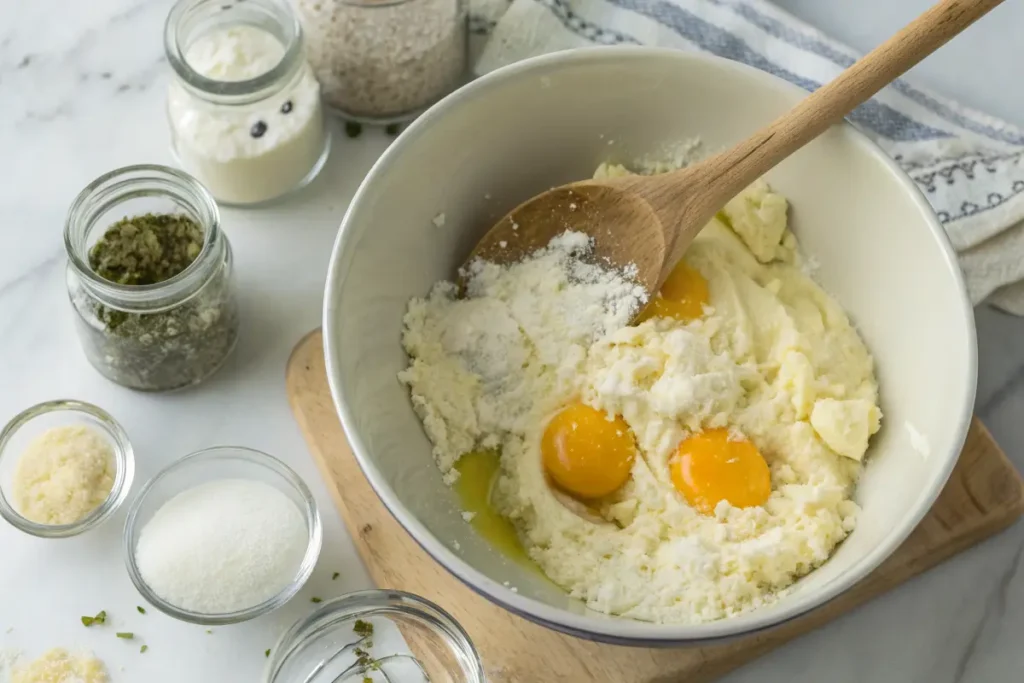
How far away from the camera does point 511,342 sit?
151 centimetres

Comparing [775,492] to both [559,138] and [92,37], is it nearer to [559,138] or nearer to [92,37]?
[559,138]

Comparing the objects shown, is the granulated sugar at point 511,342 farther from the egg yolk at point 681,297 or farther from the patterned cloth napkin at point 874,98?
the patterned cloth napkin at point 874,98

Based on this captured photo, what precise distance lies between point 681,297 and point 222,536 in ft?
2.48

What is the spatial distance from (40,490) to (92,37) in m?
0.87

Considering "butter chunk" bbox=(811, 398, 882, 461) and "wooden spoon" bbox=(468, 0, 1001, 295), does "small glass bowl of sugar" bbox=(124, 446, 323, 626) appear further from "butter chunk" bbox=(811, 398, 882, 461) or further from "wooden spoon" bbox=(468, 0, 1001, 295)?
"butter chunk" bbox=(811, 398, 882, 461)

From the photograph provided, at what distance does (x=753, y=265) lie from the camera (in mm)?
1619

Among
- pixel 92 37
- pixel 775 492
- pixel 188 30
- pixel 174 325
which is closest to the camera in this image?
pixel 775 492

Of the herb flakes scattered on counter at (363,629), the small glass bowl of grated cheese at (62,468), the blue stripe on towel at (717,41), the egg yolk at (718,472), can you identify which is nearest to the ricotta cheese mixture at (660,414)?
the egg yolk at (718,472)

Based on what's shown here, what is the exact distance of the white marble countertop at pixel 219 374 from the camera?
4.99 feet

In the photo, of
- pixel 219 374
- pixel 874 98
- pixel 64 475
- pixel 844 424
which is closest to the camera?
pixel 844 424

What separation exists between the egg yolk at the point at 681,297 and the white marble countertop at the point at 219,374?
0.51 m

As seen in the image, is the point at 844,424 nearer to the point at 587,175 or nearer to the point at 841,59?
the point at 587,175

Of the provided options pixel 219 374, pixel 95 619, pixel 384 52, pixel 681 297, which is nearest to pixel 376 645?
pixel 95 619

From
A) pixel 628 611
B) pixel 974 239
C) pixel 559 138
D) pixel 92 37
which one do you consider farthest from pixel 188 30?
pixel 974 239
